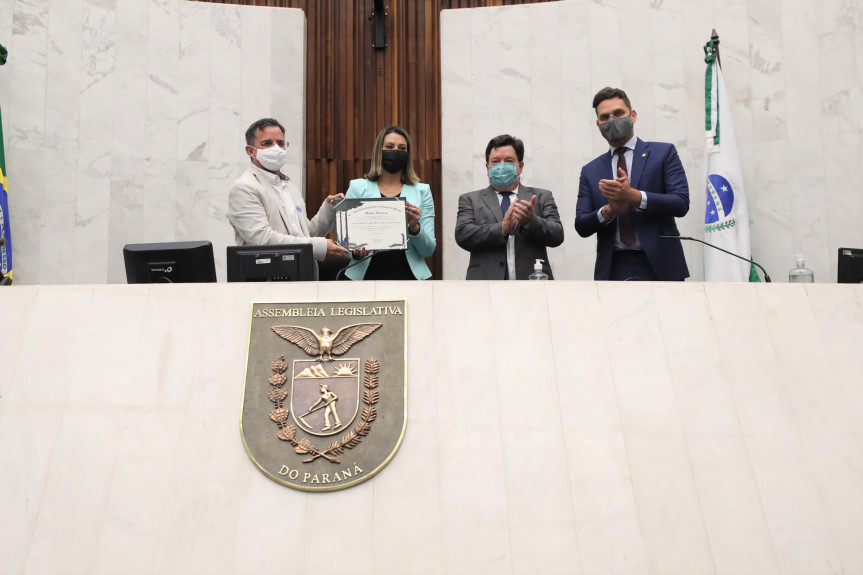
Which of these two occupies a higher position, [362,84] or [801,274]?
[362,84]

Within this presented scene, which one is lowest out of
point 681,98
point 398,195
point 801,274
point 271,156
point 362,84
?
point 801,274

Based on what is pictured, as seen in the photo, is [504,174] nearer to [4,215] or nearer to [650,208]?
[650,208]

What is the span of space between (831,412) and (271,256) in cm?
216

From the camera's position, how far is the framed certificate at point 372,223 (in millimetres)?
4027

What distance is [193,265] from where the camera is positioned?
12.7 feet

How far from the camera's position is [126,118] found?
6.27 meters

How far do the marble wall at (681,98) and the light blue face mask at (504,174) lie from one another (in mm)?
1695

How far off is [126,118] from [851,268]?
4.54 meters

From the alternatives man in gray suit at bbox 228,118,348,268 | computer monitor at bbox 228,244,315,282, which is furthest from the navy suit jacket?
computer monitor at bbox 228,244,315,282

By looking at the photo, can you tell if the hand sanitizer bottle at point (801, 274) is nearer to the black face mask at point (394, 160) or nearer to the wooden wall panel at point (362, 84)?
the black face mask at point (394, 160)

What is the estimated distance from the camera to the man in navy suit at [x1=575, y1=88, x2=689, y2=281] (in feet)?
14.0

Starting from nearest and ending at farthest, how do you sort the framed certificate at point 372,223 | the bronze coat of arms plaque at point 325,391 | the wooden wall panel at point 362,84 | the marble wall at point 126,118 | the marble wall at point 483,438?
1. the marble wall at point 483,438
2. the bronze coat of arms plaque at point 325,391
3. the framed certificate at point 372,223
4. the marble wall at point 126,118
5. the wooden wall panel at point 362,84

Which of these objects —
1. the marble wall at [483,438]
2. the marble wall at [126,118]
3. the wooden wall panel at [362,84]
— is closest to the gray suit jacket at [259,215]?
the marble wall at [483,438]

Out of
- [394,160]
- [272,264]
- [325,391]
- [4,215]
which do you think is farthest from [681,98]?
[4,215]
